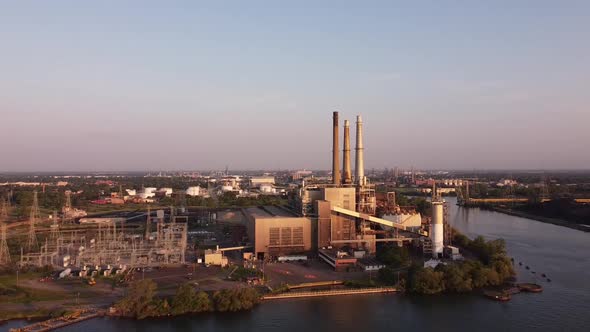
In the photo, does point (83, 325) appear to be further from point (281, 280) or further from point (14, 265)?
point (14, 265)

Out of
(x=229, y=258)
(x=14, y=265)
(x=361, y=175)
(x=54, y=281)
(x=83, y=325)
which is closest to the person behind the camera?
(x=83, y=325)

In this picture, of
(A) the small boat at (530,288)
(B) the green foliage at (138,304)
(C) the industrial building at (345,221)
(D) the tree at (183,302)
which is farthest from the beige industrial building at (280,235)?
(A) the small boat at (530,288)

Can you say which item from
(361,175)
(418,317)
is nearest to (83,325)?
(418,317)

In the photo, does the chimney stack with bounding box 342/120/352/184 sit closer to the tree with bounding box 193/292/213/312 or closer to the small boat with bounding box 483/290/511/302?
the small boat with bounding box 483/290/511/302

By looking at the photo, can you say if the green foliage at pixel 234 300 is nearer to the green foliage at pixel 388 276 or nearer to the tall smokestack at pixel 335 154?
the green foliage at pixel 388 276

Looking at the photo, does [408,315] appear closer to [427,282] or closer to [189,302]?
[427,282]

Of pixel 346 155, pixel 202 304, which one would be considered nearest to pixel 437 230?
pixel 346 155

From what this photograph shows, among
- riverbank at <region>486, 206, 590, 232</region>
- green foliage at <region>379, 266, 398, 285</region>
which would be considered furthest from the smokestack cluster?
riverbank at <region>486, 206, 590, 232</region>
